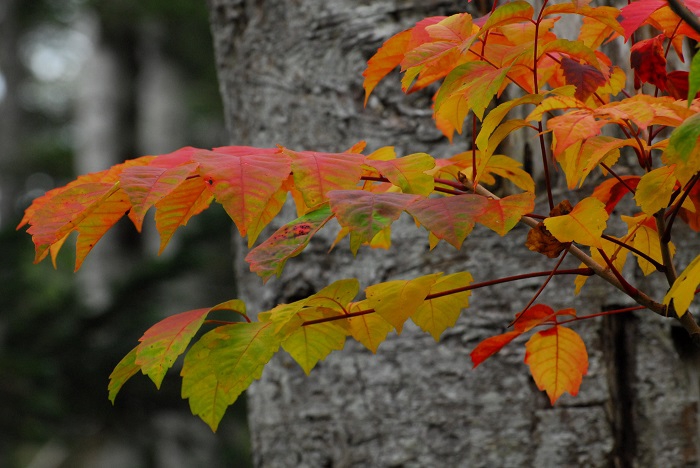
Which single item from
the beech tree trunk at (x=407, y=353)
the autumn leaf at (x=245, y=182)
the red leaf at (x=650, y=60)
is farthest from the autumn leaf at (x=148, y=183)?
the beech tree trunk at (x=407, y=353)

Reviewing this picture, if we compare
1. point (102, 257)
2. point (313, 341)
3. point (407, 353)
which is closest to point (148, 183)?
point (313, 341)

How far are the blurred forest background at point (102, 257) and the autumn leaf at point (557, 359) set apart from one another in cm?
244

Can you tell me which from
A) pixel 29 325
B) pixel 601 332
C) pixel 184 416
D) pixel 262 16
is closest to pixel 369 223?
pixel 601 332

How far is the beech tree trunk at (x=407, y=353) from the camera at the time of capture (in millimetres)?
1146

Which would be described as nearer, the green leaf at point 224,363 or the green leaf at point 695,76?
the green leaf at point 695,76

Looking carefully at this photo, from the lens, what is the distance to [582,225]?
634mm

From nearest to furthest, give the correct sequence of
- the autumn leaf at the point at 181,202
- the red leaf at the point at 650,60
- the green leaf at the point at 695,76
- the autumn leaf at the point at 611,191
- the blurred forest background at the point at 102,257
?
the green leaf at the point at 695,76 → the autumn leaf at the point at 181,202 → the red leaf at the point at 650,60 → the autumn leaf at the point at 611,191 → the blurred forest background at the point at 102,257

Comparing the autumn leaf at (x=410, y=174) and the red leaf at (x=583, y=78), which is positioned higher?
the red leaf at (x=583, y=78)

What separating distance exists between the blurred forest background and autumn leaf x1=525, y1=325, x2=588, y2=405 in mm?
2436

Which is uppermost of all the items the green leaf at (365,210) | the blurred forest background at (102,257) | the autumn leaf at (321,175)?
the autumn leaf at (321,175)

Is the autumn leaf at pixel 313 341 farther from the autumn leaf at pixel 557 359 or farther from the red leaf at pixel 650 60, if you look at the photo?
the red leaf at pixel 650 60

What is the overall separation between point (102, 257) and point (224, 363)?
6.16 metres

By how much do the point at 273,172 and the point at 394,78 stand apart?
76 cm

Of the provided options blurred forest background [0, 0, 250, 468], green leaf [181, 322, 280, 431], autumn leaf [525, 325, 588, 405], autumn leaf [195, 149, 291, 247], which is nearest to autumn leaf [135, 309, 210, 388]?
green leaf [181, 322, 280, 431]
